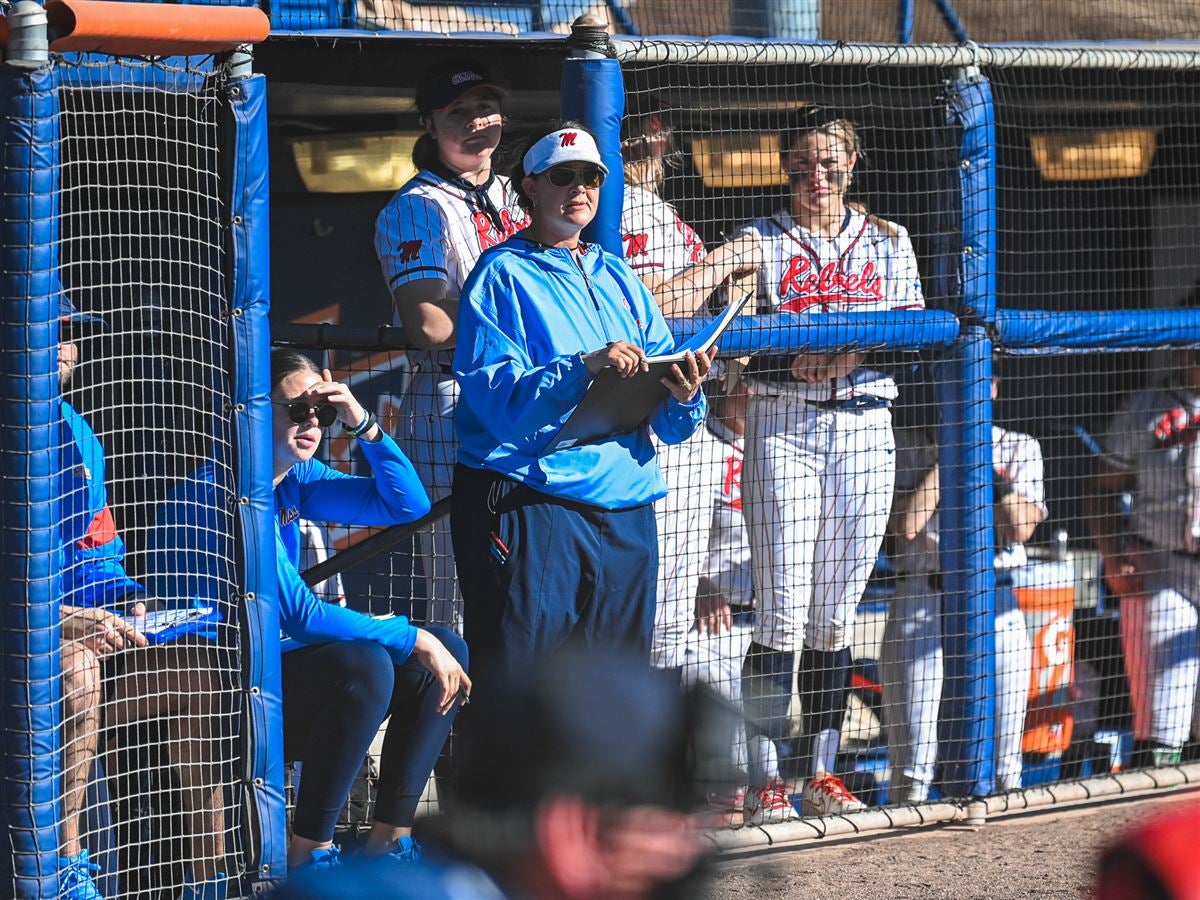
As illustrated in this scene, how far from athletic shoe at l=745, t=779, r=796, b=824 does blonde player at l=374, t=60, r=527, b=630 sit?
1.03 metres

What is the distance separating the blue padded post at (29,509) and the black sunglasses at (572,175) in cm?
118

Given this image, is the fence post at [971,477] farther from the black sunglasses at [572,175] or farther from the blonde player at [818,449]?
the black sunglasses at [572,175]

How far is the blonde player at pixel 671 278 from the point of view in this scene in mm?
4895

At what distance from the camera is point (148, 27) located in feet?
11.9

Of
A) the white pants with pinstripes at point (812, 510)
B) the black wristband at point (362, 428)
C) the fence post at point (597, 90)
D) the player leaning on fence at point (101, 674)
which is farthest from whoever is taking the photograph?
the white pants with pinstripes at point (812, 510)

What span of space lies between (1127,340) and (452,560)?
2335 mm

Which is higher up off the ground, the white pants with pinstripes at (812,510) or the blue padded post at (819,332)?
the blue padded post at (819,332)

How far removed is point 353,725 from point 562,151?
4.96 feet

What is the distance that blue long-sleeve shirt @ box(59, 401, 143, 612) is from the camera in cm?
388

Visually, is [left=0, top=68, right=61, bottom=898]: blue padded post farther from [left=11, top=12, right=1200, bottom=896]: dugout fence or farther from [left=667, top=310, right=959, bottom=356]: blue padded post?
[left=667, top=310, right=959, bottom=356]: blue padded post

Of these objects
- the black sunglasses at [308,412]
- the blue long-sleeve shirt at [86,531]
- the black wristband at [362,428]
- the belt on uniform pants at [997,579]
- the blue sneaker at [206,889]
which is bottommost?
the blue sneaker at [206,889]

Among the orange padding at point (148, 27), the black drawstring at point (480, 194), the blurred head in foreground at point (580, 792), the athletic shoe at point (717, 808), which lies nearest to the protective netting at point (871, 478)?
Result: the black drawstring at point (480, 194)

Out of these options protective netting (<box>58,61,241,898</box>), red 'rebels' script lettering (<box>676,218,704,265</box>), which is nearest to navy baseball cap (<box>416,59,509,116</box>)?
red 'rebels' script lettering (<box>676,218,704,265</box>)

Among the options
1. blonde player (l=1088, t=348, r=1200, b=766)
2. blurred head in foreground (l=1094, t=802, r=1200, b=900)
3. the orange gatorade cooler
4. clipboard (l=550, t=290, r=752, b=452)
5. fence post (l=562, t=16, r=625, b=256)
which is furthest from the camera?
blonde player (l=1088, t=348, r=1200, b=766)
